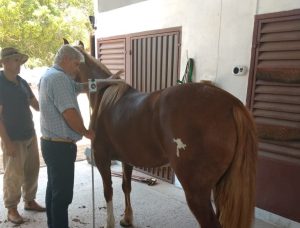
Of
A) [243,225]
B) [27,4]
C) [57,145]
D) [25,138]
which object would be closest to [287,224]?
[243,225]

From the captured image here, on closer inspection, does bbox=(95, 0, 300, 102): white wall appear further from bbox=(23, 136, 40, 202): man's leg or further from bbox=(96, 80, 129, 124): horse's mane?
bbox=(23, 136, 40, 202): man's leg

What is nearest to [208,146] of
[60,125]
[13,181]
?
[60,125]

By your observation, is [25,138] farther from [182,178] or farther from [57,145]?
[182,178]

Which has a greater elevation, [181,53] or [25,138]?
[181,53]

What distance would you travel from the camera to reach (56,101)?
187 centimetres

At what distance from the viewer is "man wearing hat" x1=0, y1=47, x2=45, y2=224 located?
252cm

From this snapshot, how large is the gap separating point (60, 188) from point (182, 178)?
856mm

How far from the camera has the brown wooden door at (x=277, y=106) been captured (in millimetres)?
2387

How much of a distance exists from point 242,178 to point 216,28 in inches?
68.2

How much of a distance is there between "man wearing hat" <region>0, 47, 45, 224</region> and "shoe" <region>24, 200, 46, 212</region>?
0.65ft

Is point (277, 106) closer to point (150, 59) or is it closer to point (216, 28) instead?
point (216, 28)

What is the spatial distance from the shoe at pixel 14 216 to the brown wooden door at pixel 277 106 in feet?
7.33

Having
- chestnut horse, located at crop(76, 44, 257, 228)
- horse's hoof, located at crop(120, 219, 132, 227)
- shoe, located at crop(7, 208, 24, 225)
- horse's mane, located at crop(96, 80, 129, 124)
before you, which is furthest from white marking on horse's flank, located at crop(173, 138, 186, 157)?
shoe, located at crop(7, 208, 24, 225)

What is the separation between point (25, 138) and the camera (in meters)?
2.68
